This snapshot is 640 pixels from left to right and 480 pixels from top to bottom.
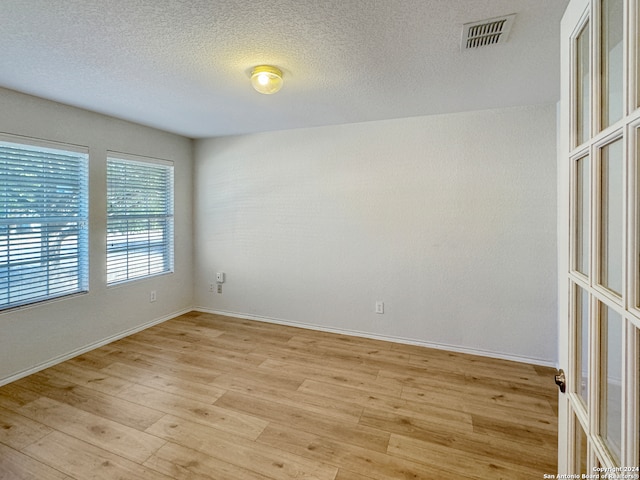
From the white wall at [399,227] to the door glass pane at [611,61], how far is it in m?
2.41

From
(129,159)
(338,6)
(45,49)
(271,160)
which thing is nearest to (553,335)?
(338,6)

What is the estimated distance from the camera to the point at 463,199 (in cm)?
304

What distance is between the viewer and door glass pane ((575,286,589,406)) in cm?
83

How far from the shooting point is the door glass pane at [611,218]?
0.66m

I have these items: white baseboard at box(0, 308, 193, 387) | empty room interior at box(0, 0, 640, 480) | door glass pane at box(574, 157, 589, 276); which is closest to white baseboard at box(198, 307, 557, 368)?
empty room interior at box(0, 0, 640, 480)

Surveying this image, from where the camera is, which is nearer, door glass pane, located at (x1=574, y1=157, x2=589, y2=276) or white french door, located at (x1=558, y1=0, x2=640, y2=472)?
white french door, located at (x1=558, y1=0, x2=640, y2=472)

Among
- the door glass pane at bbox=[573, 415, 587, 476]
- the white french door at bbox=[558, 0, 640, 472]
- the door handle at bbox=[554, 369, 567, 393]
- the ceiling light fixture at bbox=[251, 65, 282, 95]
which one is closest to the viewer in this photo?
the white french door at bbox=[558, 0, 640, 472]

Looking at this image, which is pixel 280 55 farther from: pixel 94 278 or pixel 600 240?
pixel 94 278

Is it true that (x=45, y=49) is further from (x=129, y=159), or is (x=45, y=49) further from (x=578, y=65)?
(x=578, y=65)

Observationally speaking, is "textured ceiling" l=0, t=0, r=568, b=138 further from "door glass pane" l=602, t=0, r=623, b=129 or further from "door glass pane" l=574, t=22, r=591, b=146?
"door glass pane" l=602, t=0, r=623, b=129

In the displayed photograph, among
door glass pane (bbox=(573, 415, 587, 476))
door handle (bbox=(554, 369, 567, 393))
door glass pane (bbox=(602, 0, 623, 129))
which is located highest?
door glass pane (bbox=(602, 0, 623, 129))

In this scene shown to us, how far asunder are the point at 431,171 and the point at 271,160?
6.28 ft

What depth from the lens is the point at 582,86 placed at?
87cm

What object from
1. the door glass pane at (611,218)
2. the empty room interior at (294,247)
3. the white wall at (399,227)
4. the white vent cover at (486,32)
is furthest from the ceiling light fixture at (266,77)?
the door glass pane at (611,218)
